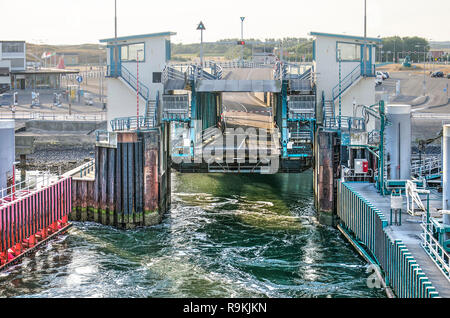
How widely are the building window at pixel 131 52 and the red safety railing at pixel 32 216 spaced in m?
10.0

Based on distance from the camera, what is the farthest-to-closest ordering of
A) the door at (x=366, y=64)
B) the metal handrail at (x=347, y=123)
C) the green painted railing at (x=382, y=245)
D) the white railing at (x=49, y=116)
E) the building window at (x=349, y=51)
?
1. the white railing at (x=49, y=116)
2. the building window at (x=349, y=51)
3. the door at (x=366, y=64)
4. the metal handrail at (x=347, y=123)
5. the green painted railing at (x=382, y=245)

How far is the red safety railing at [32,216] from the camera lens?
3181 cm

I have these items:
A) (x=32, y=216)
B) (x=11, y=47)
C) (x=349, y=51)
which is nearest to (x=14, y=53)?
(x=11, y=47)

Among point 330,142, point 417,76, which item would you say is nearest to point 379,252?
point 330,142

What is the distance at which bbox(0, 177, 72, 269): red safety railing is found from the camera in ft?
104

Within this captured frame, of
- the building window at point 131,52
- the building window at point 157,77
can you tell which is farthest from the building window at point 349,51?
the building window at point 131,52

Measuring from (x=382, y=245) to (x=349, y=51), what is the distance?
20.7m

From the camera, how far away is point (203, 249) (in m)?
35.5

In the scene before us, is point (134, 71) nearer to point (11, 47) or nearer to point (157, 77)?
point (157, 77)

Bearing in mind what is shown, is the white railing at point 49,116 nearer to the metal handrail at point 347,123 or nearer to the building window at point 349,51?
the building window at point 349,51

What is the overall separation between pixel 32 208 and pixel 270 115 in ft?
117

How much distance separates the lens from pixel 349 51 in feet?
151

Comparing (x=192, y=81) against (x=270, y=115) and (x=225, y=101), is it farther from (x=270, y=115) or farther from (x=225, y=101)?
(x=225, y=101)

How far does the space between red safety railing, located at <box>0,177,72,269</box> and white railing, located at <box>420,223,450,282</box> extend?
17.5m
